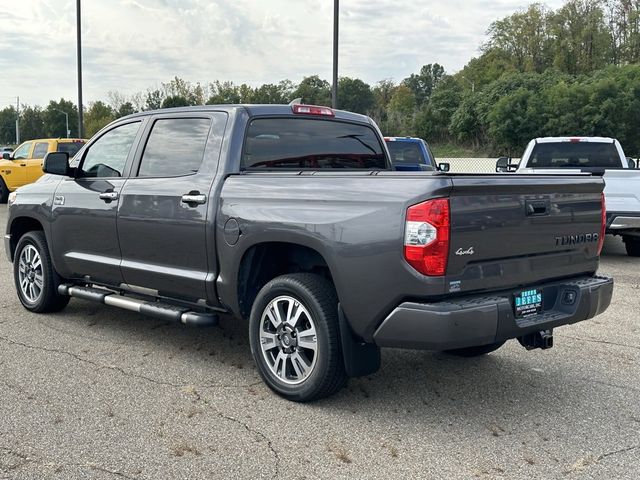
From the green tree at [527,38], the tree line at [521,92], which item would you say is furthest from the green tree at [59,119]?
the green tree at [527,38]

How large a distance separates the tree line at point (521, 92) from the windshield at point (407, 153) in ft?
77.3

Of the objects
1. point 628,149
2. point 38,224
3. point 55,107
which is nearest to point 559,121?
point 628,149

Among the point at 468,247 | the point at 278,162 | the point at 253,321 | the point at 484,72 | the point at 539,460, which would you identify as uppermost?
the point at 484,72

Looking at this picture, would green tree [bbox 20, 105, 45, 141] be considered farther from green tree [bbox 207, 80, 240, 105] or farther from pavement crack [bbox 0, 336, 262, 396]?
pavement crack [bbox 0, 336, 262, 396]

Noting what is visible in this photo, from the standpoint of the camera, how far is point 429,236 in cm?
366

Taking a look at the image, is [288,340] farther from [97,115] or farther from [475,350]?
[97,115]

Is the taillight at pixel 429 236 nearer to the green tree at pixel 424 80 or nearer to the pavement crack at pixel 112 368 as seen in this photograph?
the pavement crack at pixel 112 368

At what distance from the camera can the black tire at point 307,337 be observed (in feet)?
13.5

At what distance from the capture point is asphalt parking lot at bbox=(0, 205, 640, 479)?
11.6 ft

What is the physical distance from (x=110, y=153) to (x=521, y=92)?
4110 centimetres

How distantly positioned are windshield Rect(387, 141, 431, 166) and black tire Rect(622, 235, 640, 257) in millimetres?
4029

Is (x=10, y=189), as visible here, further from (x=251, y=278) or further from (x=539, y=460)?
(x=539, y=460)

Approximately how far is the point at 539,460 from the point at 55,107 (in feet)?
337

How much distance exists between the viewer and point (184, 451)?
3648mm
